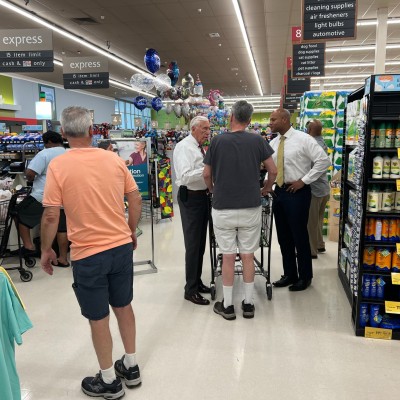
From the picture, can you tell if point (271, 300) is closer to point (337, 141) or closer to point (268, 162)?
point (268, 162)

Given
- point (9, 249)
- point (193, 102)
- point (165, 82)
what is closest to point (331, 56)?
point (193, 102)

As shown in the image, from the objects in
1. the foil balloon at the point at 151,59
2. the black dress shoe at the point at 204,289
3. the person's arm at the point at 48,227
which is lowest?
the black dress shoe at the point at 204,289

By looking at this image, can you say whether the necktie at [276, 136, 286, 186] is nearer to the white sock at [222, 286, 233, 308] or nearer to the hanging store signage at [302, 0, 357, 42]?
the white sock at [222, 286, 233, 308]

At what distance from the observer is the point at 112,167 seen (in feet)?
7.25

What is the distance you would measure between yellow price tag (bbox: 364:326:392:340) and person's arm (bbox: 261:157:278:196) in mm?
1347

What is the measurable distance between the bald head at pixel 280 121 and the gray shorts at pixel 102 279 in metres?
2.06

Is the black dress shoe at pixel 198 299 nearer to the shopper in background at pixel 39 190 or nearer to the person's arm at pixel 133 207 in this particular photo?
the person's arm at pixel 133 207

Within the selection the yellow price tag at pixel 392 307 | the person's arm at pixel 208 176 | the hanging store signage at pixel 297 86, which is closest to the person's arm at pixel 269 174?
the person's arm at pixel 208 176

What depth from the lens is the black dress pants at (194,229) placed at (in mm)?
3564

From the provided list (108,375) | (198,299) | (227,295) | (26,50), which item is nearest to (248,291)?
(227,295)

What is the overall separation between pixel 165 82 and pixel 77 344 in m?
6.27

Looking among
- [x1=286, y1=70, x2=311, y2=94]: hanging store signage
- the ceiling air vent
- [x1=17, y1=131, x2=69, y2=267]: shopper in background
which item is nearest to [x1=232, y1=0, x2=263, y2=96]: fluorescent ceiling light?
[x1=286, y1=70, x2=311, y2=94]: hanging store signage

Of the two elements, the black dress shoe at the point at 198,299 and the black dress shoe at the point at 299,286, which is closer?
the black dress shoe at the point at 198,299

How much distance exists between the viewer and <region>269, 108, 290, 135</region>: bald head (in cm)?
373
